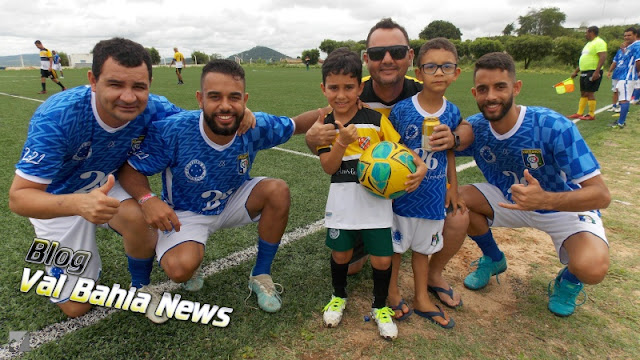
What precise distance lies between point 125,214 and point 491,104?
8.31 feet

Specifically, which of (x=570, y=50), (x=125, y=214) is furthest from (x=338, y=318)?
(x=570, y=50)

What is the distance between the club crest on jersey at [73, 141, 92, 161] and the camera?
254 centimetres

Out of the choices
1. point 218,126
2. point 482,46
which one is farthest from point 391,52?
point 482,46

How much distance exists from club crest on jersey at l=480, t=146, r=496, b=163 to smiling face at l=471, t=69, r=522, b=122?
30 cm

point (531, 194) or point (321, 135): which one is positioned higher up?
point (321, 135)

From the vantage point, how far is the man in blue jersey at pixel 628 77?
8.80 meters

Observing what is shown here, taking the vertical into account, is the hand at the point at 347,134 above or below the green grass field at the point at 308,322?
above

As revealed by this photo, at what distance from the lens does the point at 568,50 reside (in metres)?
38.8

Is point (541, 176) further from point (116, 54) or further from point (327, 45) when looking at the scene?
point (327, 45)

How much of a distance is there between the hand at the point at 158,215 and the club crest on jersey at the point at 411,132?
164 cm

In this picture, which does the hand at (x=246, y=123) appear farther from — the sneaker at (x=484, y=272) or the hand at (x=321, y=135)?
the sneaker at (x=484, y=272)

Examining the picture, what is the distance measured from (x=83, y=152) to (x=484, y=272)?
9.88ft

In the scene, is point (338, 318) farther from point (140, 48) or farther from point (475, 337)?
point (140, 48)

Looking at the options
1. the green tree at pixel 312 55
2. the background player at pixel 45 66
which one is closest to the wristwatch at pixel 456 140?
the background player at pixel 45 66
